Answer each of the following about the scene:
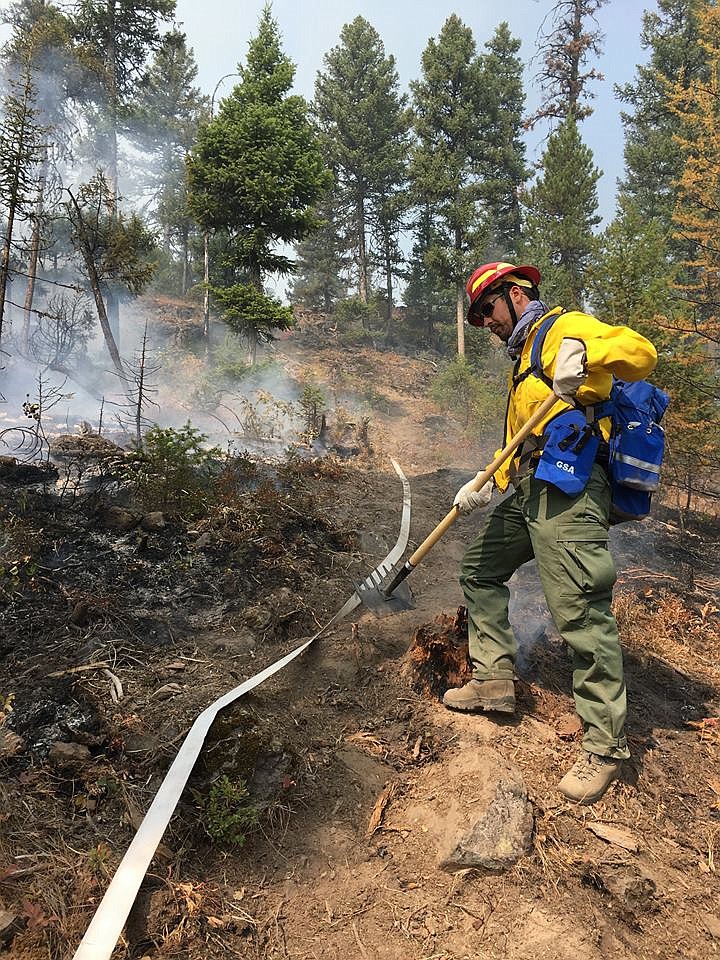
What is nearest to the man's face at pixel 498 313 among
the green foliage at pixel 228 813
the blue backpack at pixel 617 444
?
the blue backpack at pixel 617 444

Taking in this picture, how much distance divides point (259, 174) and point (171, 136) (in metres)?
19.8

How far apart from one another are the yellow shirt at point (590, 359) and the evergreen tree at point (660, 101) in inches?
834

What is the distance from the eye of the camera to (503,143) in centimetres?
2397

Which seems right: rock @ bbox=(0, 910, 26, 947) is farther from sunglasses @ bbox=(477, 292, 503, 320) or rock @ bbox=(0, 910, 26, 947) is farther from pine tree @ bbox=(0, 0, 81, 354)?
pine tree @ bbox=(0, 0, 81, 354)

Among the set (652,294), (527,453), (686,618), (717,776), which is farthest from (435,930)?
(652,294)

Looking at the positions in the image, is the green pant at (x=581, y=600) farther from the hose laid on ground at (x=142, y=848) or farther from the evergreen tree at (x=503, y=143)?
the evergreen tree at (x=503, y=143)

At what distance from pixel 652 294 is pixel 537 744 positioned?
6.77 metres

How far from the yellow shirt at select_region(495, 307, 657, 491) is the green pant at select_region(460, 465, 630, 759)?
40 centimetres

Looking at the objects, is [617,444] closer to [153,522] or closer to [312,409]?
[153,522]

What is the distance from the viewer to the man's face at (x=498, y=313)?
128 inches

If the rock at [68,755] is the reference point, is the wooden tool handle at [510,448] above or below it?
above

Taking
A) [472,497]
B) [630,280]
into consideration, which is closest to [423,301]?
[630,280]

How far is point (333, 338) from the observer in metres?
27.0

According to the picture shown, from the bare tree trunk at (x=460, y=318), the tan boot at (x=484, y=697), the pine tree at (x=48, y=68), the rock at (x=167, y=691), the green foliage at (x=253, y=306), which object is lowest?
the rock at (x=167, y=691)
